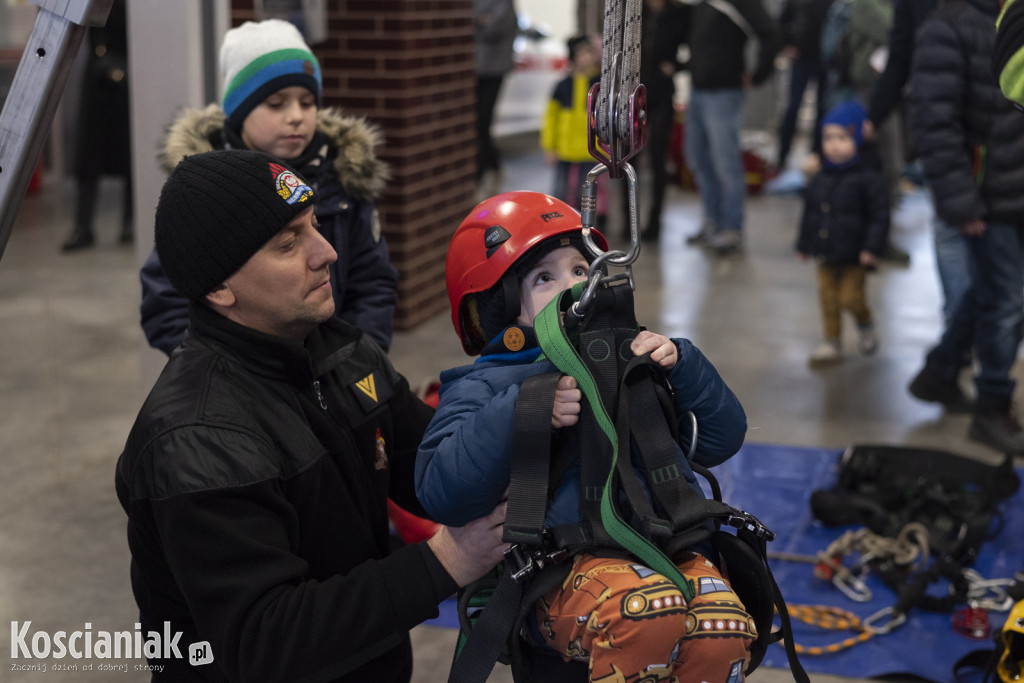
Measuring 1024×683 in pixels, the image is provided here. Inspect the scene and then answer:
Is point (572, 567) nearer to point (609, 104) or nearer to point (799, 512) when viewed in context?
point (609, 104)

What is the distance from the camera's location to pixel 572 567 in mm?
1740

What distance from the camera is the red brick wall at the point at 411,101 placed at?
598cm

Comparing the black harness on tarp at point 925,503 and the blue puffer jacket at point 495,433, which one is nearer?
the blue puffer jacket at point 495,433

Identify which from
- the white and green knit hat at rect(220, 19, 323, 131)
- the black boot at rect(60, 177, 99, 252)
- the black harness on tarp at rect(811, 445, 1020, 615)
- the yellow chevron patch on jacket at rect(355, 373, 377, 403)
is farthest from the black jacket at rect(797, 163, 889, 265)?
the black boot at rect(60, 177, 99, 252)

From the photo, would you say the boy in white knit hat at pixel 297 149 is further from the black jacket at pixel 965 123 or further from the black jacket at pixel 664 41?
the black jacket at pixel 664 41

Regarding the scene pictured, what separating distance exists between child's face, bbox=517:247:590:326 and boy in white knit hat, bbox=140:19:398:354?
1.28 meters

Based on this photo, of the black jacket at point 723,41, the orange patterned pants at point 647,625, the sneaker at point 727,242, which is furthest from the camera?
the sneaker at point 727,242

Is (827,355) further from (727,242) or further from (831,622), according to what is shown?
(831,622)

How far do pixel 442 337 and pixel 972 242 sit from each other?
2.81 m

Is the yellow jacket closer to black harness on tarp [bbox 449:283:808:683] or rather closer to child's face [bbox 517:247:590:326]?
child's face [bbox 517:247:590:326]

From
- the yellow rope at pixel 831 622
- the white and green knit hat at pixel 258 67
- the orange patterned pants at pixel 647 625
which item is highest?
the white and green knit hat at pixel 258 67

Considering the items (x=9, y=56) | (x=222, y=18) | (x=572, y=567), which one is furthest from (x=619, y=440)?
(x=9, y=56)

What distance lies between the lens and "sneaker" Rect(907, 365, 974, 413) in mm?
5344

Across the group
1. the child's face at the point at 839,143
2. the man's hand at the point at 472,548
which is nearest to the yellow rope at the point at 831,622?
the man's hand at the point at 472,548
